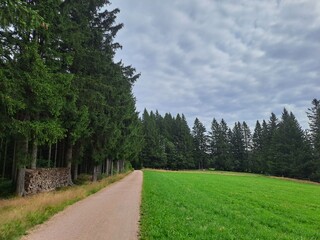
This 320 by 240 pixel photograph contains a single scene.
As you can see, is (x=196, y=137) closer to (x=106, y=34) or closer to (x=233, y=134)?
(x=233, y=134)

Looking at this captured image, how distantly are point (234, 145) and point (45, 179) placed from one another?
93.6 metres

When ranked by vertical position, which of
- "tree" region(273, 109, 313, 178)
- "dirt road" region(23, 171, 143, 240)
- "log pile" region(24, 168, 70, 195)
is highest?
"tree" region(273, 109, 313, 178)

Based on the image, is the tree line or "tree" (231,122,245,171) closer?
the tree line

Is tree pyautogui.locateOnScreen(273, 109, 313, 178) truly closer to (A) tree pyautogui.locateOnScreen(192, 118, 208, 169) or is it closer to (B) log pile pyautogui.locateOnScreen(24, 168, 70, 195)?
(A) tree pyautogui.locateOnScreen(192, 118, 208, 169)

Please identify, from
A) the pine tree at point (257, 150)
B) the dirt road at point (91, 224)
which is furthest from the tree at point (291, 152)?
the dirt road at point (91, 224)

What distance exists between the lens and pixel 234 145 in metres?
106

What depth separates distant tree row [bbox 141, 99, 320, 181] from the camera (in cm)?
7403

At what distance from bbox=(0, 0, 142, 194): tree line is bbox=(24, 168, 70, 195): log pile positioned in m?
0.62

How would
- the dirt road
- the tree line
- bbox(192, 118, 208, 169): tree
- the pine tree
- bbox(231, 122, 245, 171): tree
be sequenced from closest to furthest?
1. the dirt road
2. the tree line
3. the pine tree
4. bbox(231, 122, 245, 171): tree
5. bbox(192, 118, 208, 169): tree

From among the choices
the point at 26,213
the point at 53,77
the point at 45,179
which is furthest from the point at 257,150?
the point at 26,213

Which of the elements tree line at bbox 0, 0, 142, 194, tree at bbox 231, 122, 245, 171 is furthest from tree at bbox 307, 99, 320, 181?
tree line at bbox 0, 0, 142, 194

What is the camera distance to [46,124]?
1349cm

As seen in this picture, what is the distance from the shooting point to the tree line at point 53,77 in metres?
11.8

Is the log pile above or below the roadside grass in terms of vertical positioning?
above
